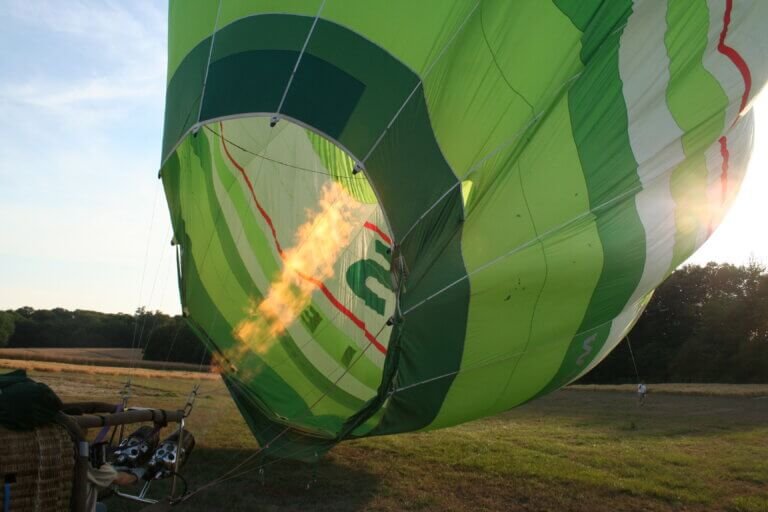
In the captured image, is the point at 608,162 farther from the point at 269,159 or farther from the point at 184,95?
the point at 269,159

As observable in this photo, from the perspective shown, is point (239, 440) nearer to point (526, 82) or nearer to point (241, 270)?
point (241, 270)

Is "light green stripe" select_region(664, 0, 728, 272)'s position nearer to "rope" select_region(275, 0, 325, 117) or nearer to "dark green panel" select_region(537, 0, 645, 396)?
"dark green panel" select_region(537, 0, 645, 396)

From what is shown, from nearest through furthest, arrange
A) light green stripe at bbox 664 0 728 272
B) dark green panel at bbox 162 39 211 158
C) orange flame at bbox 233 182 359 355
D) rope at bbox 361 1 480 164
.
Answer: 1. rope at bbox 361 1 480 164
2. light green stripe at bbox 664 0 728 272
3. dark green panel at bbox 162 39 211 158
4. orange flame at bbox 233 182 359 355

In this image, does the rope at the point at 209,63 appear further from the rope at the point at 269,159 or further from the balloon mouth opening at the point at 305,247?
the balloon mouth opening at the point at 305,247

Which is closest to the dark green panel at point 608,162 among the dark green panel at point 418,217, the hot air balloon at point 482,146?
the hot air balloon at point 482,146

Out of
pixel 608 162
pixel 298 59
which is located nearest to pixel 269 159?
pixel 298 59

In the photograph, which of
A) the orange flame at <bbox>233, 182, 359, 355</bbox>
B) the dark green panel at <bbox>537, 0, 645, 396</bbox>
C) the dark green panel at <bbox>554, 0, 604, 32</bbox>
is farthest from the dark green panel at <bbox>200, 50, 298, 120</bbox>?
the orange flame at <bbox>233, 182, 359, 355</bbox>

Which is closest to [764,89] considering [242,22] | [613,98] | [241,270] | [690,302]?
[613,98]
